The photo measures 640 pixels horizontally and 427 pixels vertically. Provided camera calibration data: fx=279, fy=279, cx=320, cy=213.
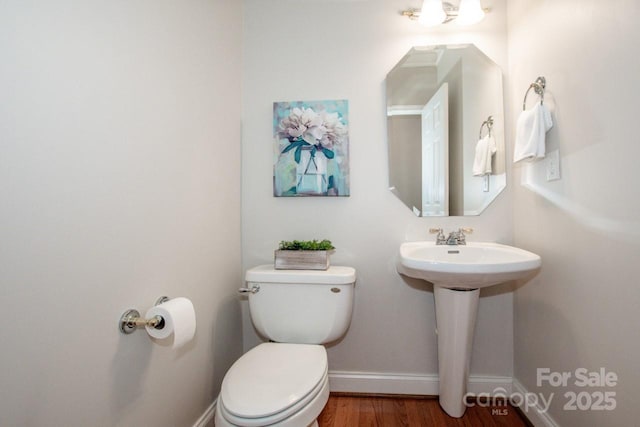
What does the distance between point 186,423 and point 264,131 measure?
142 cm

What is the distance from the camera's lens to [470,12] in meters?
1.39

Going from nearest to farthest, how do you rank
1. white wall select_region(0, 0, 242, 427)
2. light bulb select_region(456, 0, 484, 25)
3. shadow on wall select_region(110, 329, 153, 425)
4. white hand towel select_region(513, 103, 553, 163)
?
1. white wall select_region(0, 0, 242, 427)
2. shadow on wall select_region(110, 329, 153, 425)
3. white hand towel select_region(513, 103, 553, 163)
4. light bulb select_region(456, 0, 484, 25)

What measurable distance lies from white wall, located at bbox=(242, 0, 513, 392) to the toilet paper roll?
0.69m

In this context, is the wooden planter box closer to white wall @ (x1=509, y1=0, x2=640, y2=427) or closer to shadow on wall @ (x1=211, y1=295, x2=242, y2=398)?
shadow on wall @ (x1=211, y1=295, x2=242, y2=398)

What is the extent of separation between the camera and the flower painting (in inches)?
60.0

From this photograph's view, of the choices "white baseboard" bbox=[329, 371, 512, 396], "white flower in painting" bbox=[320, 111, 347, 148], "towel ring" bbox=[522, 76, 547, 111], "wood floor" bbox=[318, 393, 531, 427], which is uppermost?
"towel ring" bbox=[522, 76, 547, 111]

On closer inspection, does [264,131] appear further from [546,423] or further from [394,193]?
[546,423]

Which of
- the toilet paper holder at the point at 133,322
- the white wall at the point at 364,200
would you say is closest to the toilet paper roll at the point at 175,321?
the toilet paper holder at the point at 133,322

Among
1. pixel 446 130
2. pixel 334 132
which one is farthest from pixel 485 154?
pixel 334 132

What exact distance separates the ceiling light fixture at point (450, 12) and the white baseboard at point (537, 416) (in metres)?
1.85

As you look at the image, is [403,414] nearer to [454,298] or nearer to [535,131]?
[454,298]

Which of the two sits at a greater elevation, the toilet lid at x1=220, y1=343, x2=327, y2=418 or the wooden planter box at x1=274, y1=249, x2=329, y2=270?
the wooden planter box at x1=274, y1=249, x2=329, y2=270

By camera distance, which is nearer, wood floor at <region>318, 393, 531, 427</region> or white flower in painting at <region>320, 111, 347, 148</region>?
wood floor at <region>318, 393, 531, 427</region>

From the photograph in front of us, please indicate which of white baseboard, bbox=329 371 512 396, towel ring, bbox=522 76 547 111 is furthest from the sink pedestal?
towel ring, bbox=522 76 547 111
